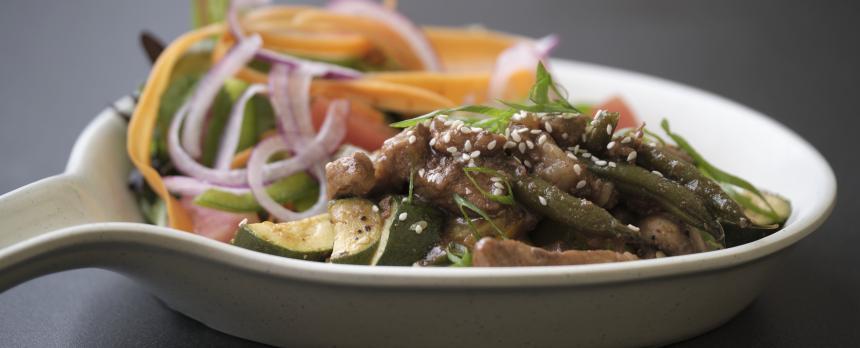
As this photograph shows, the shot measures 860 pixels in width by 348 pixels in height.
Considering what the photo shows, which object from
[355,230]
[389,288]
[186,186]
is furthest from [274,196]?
[389,288]

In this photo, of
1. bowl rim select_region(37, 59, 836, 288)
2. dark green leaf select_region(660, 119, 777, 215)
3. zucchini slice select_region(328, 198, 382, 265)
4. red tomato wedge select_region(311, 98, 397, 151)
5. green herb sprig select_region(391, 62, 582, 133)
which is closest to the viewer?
bowl rim select_region(37, 59, 836, 288)

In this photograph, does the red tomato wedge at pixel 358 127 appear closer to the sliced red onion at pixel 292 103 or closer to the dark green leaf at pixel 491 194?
the sliced red onion at pixel 292 103

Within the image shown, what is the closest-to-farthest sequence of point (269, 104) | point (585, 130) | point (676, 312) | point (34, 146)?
1. point (676, 312)
2. point (585, 130)
3. point (269, 104)
4. point (34, 146)

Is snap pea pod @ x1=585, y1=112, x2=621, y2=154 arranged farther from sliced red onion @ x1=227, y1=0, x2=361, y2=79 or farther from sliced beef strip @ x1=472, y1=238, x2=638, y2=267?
sliced red onion @ x1=227, y1=0, x2=361, y2=79

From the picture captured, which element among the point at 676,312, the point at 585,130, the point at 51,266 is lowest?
the point at 676,312

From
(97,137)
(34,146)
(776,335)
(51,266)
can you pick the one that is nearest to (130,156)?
(97,137)

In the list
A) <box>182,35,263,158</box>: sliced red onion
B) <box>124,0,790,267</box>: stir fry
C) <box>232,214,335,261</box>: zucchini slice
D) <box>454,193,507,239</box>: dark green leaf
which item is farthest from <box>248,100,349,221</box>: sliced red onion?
<box>454,193,507,239</box>: dark green leaf

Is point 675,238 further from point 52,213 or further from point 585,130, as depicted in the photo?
point 52,213
